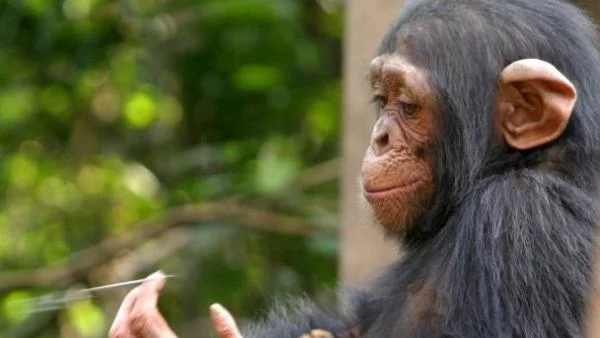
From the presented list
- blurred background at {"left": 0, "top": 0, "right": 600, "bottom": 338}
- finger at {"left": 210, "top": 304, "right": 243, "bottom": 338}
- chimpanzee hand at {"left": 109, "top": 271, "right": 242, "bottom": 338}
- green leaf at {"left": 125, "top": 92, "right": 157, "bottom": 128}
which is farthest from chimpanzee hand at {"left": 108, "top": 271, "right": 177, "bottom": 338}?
green leaf at {"left": 125, "top": 92, "right": 157, "bottom": 128}

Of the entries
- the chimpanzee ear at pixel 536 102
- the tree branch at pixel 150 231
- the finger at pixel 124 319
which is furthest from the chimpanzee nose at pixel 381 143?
the tree branch at pixel 150 231

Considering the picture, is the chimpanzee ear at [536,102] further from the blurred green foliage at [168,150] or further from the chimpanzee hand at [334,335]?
the blurred green foliage at [168,150]

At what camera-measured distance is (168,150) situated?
28.6 ft

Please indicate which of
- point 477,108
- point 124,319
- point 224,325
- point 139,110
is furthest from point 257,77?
point 224,325

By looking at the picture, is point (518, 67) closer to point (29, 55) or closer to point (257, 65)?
point (257, 65)

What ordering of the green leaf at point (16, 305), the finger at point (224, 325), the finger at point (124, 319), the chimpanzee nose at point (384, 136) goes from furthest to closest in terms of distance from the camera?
the green leaf at point (16, 305), the chimpanzee nose at point (384, 136), the finger at point (124, 319), the finger at point (224, 325)

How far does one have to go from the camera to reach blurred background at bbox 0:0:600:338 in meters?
7.47

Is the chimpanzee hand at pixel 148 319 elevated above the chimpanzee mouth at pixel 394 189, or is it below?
below

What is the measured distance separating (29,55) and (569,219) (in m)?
4.11

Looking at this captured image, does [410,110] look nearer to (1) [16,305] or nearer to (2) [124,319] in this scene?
(2) [124,319]

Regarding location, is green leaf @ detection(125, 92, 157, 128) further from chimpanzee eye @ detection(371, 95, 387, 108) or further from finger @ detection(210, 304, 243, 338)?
finger @ detection(210, 304, 243, 338)

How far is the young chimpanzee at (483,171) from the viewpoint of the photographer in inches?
158

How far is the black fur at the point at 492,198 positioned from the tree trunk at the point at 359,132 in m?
0.89

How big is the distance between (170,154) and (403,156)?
4384 mm
